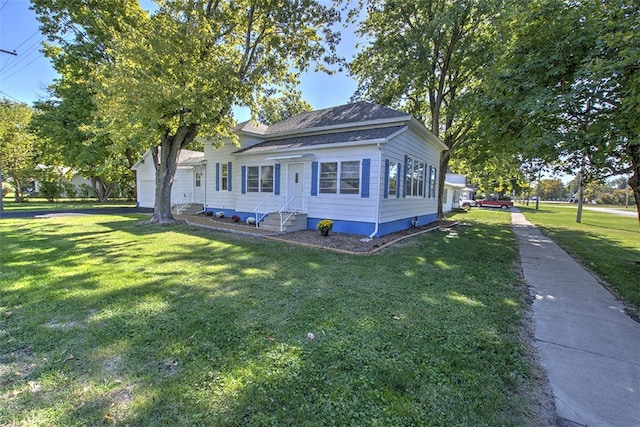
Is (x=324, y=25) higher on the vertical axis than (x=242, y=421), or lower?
higher

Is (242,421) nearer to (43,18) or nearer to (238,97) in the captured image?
(238,97)

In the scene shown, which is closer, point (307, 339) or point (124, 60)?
point (307, 339)

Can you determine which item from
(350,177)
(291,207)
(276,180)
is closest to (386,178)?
(350,177)

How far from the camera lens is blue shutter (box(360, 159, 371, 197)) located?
9.71 meters

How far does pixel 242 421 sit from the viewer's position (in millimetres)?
2078

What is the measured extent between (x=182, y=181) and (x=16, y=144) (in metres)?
13.9

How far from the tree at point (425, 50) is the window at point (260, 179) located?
27.8ft

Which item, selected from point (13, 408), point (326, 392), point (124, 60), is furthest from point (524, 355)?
point (124, 60)

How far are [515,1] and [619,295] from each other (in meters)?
8.79

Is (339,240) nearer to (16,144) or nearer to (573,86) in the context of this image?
(573,86)

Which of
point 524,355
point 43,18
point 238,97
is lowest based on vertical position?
point 524,355

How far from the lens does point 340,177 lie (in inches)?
411

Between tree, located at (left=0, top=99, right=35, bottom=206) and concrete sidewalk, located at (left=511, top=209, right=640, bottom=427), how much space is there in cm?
2884

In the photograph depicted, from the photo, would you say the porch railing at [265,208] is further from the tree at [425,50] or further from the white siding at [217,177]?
the tree at [425,50]
